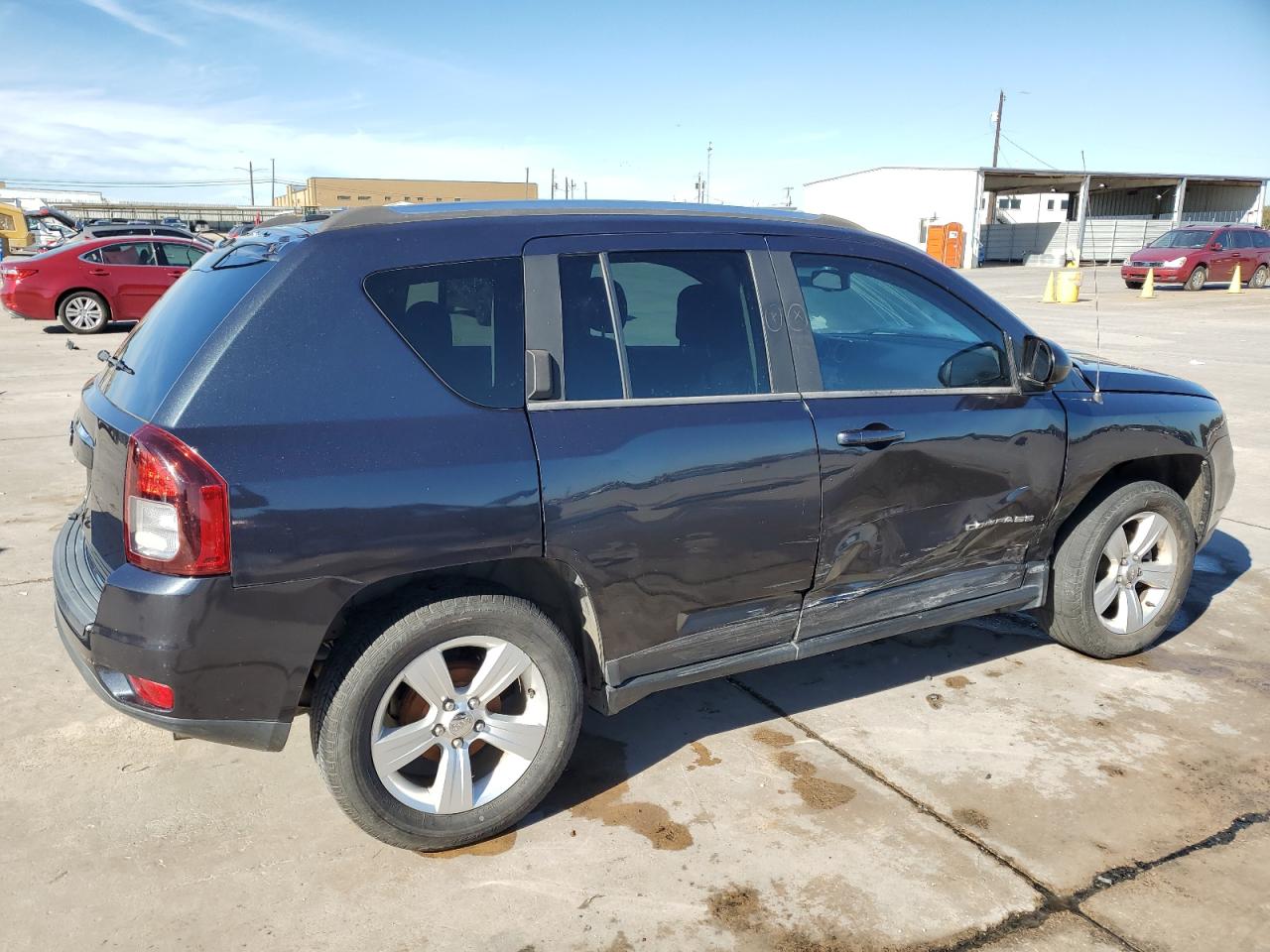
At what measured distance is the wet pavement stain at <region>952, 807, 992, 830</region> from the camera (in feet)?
9.97

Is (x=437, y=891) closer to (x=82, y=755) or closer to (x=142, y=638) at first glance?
(x=142, y=638)

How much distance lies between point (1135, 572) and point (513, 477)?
116 inches

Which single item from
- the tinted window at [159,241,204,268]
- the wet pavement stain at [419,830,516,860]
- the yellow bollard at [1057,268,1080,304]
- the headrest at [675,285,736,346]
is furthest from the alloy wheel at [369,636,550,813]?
the yellow bollard at [1057,268,1080,304]

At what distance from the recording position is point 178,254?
53.5 ft

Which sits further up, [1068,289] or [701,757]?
[1068,289]

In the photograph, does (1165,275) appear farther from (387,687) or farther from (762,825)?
(387,687)

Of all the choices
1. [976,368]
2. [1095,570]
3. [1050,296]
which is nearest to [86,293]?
[976,368]

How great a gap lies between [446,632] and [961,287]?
7.62 feet

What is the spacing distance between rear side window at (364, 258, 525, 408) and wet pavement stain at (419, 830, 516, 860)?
4.30 feet

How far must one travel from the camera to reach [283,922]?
2.58m

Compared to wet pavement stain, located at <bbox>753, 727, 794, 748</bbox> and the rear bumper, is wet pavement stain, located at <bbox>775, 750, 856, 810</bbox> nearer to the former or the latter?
wet pavement stain, located at <bbox>753, 727, 794, 748</bbox>

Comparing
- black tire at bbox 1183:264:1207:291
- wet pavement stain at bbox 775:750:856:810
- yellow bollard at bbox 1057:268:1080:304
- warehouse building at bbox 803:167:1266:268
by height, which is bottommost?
wet pavement stain at bbox 775:750:856:810

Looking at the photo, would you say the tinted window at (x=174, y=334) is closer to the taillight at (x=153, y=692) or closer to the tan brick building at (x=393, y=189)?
the taillight at (x=153, y=692)

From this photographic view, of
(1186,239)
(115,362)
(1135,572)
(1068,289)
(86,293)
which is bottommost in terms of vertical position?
(1135,572)
